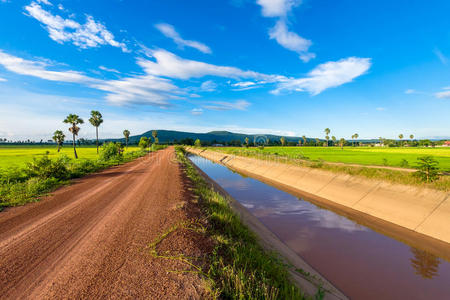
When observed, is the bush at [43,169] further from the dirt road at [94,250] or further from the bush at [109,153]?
the bush at [109,153]

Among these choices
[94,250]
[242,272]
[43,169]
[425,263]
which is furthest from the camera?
[43,169]

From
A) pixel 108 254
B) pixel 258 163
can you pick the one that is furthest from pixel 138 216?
pixel 258 163

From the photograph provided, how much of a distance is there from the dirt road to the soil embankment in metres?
14.5

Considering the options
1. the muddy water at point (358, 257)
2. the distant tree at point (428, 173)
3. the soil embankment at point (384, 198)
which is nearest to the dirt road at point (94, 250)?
the muddy water at point (358, 257)

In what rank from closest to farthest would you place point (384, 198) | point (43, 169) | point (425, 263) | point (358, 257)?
1. point (425, 263)
2. point (358, 257)
3. point (384, 198)
4. point (43, 169)

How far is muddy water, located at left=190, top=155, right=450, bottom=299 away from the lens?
24.6ft

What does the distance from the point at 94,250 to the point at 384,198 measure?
19.7 meters

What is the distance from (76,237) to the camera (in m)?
6.42

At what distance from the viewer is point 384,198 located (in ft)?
50.0

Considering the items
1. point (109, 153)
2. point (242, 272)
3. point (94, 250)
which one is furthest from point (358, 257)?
point (109, 153)

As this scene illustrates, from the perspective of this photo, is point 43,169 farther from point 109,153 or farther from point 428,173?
point 428,173

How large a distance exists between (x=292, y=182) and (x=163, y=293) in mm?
24579

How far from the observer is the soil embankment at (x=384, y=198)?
11.7m

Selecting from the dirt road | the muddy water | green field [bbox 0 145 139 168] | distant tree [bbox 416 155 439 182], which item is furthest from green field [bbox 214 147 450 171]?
green field [bbox 0 145 139 168]
